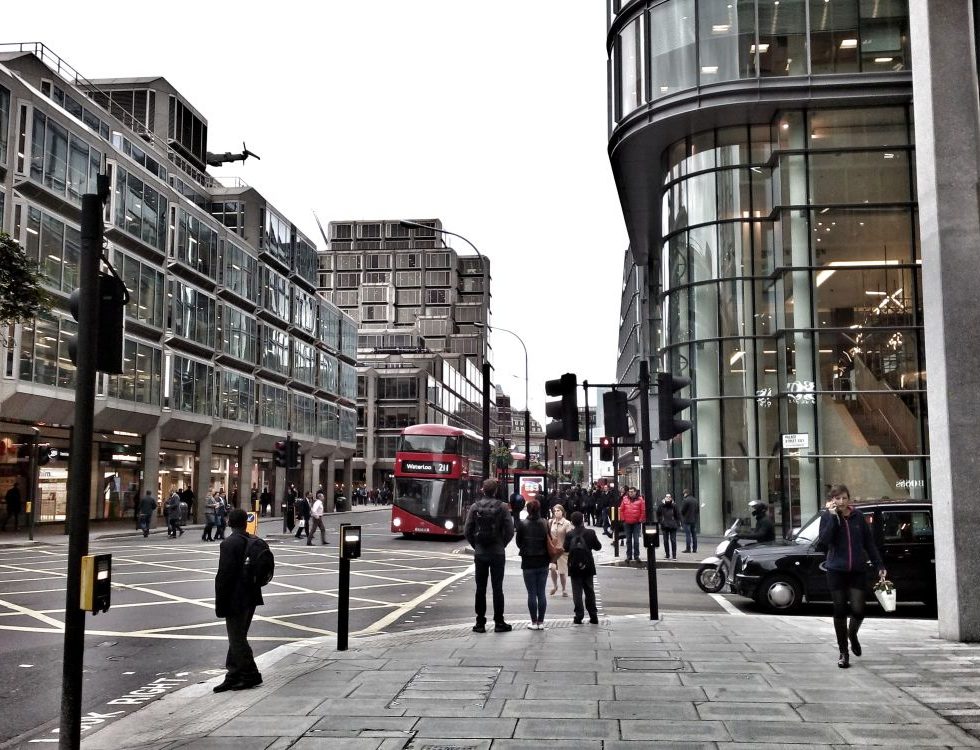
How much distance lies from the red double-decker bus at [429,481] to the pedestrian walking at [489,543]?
1944 cm

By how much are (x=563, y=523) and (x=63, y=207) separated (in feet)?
90.1

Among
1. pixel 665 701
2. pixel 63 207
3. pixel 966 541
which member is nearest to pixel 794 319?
pixel 966 541

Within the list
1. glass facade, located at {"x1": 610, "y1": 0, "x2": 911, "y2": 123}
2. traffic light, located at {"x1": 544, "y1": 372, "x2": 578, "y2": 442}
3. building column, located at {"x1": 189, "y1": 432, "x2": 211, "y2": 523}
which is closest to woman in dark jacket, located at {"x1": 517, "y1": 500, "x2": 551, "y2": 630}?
traffic light, located at {"x1": 544, "y1": 372, "x2": 578, "y2": 442}

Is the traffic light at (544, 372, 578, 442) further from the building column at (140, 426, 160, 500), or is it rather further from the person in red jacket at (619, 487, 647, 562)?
the building column at (140, 426, 160, 500)

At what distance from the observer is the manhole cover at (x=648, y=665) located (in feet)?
26.5

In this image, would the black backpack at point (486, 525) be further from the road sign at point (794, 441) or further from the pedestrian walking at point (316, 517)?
the pedestrian walking at point (316, 517)

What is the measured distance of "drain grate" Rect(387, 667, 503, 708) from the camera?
6.90 meters

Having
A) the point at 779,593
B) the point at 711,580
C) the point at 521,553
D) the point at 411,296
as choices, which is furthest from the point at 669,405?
the point at 411,296

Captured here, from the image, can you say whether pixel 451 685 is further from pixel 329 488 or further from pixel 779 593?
pixel 329 488

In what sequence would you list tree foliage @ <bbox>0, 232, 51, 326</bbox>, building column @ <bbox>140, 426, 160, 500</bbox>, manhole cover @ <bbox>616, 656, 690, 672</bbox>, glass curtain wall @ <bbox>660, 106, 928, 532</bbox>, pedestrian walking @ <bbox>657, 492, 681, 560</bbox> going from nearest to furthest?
manhole cover @ <bbox>616, 656, 690, 672</bbox>
tree foliage @ <bbox>0, 232, 51, 326</bbox>
pedestrian walking @ <bbox>657, 492, 681, 560</bbox>
glass curtain wall @ <bbox>660, 106, 928, 532</bbox>
building column @ <bbox>140, 426, 160, 500</bbox>

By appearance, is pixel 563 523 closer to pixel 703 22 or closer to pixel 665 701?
pixel 665 701

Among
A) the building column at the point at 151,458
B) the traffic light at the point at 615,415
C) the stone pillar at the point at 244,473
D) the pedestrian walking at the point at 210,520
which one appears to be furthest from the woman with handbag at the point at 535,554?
the stone pillar at the point at 244,473

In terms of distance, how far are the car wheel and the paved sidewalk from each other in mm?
2857

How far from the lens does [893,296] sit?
88.9 feet
